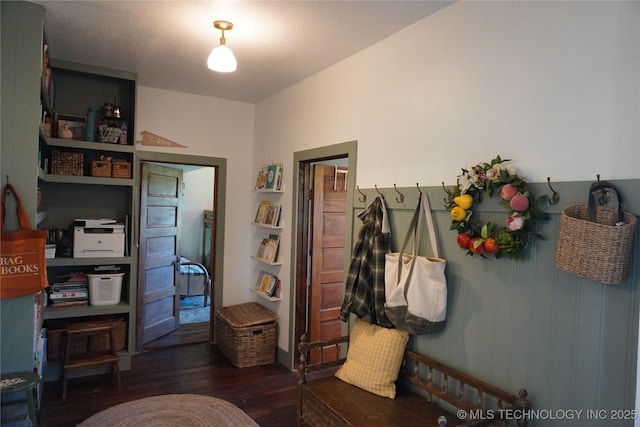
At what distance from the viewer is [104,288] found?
3436 millimetres

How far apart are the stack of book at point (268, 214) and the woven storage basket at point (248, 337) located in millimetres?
911

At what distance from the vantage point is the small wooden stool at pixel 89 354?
10.2ft

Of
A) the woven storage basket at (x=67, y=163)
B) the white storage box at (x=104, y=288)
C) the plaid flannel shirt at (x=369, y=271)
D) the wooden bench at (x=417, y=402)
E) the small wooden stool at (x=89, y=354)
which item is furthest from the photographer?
the white storage box at (x=104, y=288)

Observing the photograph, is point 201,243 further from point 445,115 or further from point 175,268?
point 445,115

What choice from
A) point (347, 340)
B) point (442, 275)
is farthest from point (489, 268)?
point (347, 340)

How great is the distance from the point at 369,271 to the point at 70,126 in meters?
2.85

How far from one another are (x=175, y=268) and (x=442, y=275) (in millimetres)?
3471

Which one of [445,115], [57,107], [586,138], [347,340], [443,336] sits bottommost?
[347,340]

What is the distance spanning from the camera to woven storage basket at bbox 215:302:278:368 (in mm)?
3682

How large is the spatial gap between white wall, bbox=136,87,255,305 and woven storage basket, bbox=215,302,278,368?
0.53 metres

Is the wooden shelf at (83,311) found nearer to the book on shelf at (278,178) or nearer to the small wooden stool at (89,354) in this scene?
the small wooden stool at (89,354)

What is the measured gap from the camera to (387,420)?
198cm

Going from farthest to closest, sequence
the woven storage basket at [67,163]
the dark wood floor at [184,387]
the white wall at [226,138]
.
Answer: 1. the white wall at [226,138]
2. the woven storage basket at [67,163]
3. the dark wood floor at [184,387]

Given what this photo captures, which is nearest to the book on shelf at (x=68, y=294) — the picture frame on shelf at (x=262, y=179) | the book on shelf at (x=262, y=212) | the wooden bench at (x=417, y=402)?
the book on shelf at (x=262, y=212)
